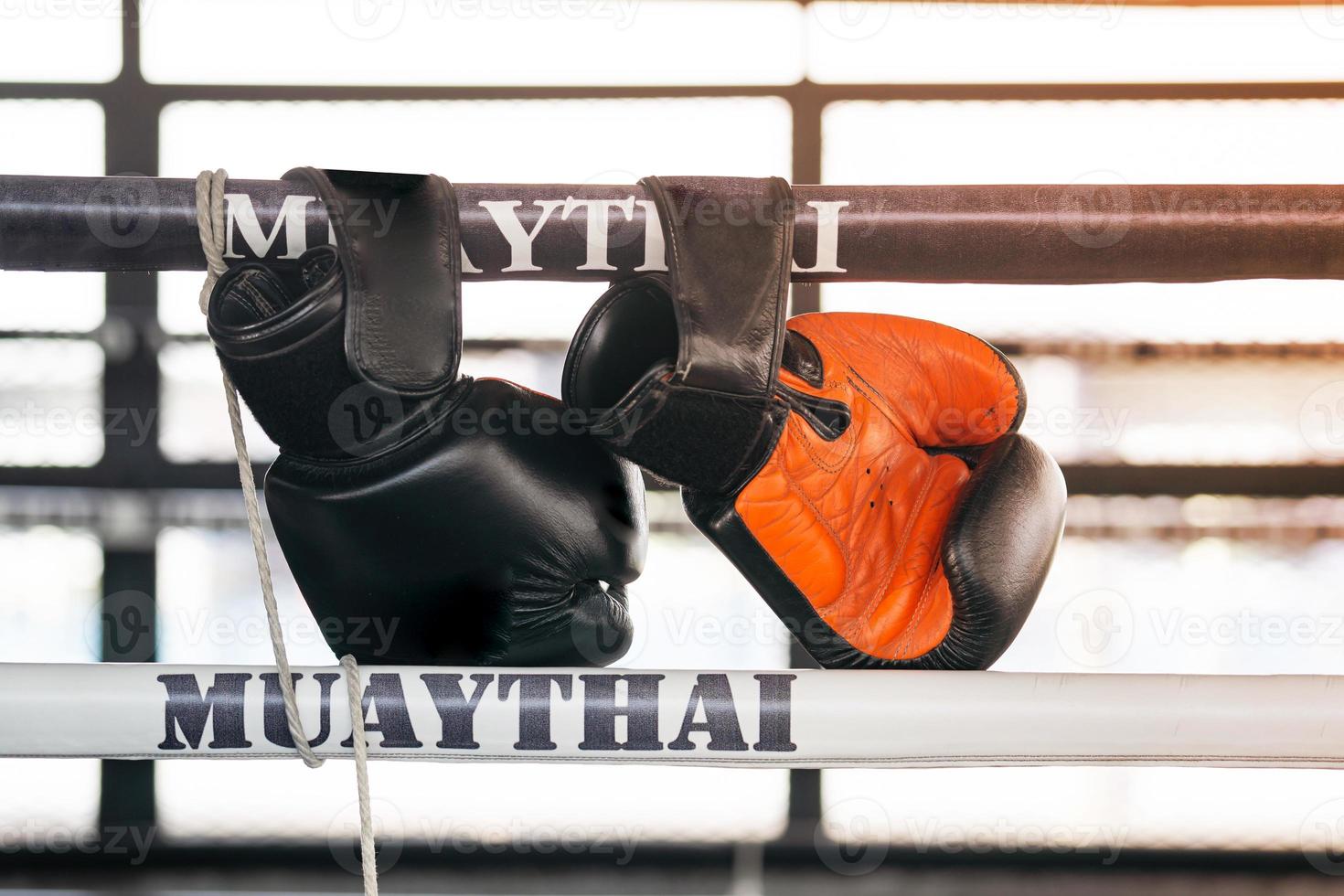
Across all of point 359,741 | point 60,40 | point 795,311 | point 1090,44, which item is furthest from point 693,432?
point 60,40

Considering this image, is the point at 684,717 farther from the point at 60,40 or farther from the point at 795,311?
the point at 60,40

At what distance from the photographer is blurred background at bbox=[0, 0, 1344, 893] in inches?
76.2

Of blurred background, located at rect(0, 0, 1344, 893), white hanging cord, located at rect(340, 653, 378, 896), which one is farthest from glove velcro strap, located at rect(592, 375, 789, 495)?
blurred background, located at rect(0, 0, 1344, 893)

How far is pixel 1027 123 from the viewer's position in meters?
1.95

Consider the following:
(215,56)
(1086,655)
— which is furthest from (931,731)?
(215,56)

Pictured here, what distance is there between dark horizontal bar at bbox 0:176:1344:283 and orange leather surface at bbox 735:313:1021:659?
8 cm

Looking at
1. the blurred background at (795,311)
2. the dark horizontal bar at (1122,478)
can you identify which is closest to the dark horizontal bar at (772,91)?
the blurred background at (795,311)

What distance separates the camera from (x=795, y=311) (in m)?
1.99

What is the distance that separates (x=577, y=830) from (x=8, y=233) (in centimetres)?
183

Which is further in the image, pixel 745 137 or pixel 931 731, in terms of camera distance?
pixel 745 137

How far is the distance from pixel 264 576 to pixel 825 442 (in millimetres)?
415

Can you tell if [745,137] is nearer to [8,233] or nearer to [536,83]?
[536,83]

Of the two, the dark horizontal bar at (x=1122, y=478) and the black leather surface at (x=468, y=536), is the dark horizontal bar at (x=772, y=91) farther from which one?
the black leather surface at (x=468, y=536)

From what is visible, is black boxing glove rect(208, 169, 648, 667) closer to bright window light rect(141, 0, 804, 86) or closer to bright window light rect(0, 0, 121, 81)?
bright window light rect(141, 0, 804, 86)
